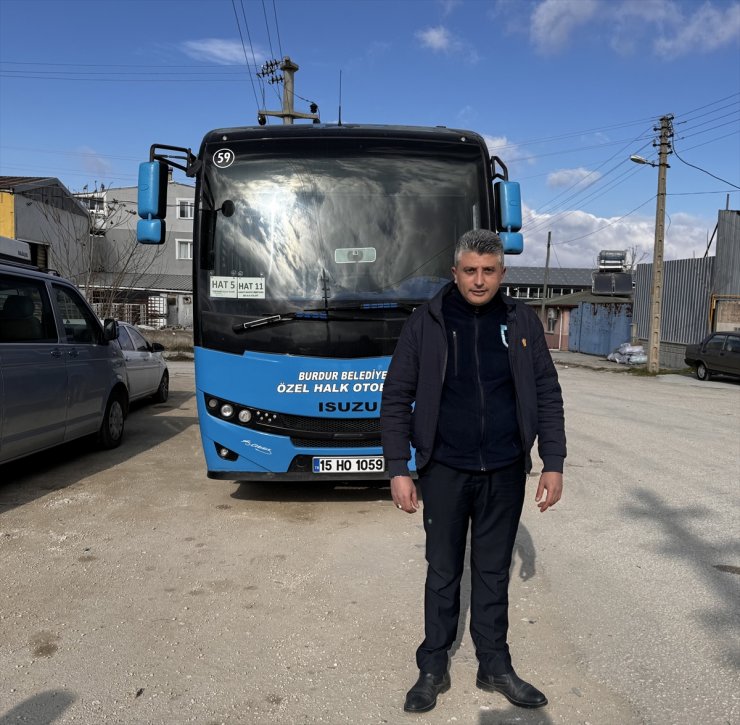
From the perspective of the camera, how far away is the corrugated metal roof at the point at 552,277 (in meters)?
73.4

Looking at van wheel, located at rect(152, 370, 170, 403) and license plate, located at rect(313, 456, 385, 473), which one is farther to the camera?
van wheel, located at rect(152, 370, 170, 403)

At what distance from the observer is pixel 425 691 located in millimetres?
2910

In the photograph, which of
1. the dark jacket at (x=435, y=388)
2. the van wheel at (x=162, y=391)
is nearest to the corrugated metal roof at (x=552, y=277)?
the van wheel at (x=162, y=391)

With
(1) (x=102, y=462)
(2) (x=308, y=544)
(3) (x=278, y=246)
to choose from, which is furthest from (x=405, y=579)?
(1) (x=102, y=462)

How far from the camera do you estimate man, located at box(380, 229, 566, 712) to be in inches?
115

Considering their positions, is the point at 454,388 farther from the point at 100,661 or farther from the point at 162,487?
the point at 162,487

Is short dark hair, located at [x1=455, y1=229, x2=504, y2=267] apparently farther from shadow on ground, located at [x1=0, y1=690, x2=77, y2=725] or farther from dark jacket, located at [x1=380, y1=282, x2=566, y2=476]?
shadow on ground, located at [x1=0, y1=690, x2=77, y2=725]

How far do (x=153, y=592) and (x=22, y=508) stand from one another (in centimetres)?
247

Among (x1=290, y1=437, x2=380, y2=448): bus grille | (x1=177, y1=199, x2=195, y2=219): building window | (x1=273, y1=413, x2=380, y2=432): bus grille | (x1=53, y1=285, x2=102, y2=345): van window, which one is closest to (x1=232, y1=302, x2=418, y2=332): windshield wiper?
(x1=273, y1=413, x2=380, y2=432): bus grille

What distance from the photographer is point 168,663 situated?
3.28 meters

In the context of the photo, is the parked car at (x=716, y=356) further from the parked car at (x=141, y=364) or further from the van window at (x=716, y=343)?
the parked car at (x=141, y=364)

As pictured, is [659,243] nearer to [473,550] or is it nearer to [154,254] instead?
[473,550]

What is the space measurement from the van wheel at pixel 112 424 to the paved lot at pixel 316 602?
34.9 inches

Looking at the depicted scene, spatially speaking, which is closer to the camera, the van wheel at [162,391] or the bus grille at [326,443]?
the bus grille at [326,443]
